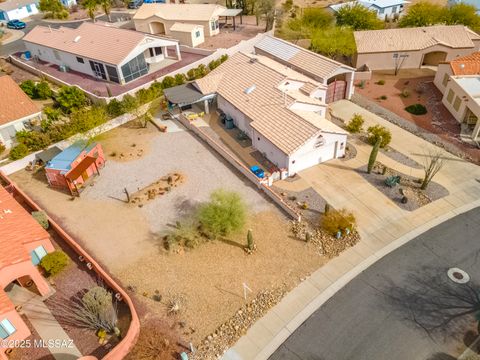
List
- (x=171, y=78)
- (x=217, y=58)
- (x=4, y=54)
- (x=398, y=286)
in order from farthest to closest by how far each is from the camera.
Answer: (x=4, y=54) < (x=217, y=58) < (x=171, y=78) < (x=398, y=286)

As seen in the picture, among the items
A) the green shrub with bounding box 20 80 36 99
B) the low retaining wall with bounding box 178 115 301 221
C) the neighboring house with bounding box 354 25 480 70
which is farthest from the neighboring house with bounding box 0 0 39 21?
the neighboring house with bounding box 354 25 480 70

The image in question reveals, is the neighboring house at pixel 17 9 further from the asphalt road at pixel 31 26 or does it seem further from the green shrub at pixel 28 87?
the green shrub at pixel 28 87

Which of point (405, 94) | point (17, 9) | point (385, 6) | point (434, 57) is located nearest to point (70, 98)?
point (405, 94)

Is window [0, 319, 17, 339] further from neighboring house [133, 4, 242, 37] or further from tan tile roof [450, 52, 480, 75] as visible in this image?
neighboring house [133, 4, 242, 37]

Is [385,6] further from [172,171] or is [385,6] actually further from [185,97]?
[172,171]

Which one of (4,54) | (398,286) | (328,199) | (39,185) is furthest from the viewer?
(4,54)

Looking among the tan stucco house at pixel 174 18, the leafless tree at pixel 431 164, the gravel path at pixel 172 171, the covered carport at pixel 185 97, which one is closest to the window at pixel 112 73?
the covered carport at pixel 185 97

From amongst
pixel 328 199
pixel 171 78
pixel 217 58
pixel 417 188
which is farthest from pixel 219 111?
pixel 417 188

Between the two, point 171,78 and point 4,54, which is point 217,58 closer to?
point 171,78
